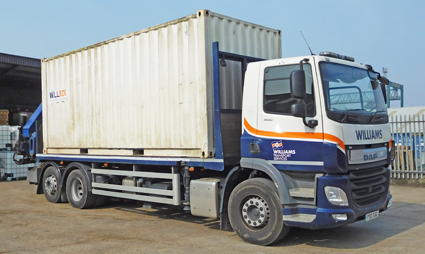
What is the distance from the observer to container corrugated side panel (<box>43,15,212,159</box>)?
7.38m

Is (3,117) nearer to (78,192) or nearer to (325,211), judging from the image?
(78,192)

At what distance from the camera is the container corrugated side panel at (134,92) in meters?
7.38

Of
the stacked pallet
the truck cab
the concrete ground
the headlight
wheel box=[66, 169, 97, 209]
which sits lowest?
the concrete ground

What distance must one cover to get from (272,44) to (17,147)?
840 cm

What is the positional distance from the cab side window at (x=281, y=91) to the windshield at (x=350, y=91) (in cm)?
21

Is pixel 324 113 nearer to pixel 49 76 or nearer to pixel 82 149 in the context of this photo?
pixel 82 149

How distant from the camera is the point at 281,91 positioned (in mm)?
6234

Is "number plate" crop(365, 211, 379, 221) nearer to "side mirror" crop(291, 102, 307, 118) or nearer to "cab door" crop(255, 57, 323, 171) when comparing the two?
"cab door" crop(255, 57, 323, 171)

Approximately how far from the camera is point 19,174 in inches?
680

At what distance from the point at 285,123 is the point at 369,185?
1.51 metres

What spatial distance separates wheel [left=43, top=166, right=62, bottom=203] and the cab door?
640 centimetres

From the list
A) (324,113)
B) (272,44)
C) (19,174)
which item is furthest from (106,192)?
(19,174)

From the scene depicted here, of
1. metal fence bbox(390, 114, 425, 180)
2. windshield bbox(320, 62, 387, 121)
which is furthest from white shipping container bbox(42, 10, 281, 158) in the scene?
metal fence bbox(390, 114, 425, 180)

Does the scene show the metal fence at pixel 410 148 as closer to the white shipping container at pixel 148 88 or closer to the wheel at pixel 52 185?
the white shipping container at pixel 148 88
